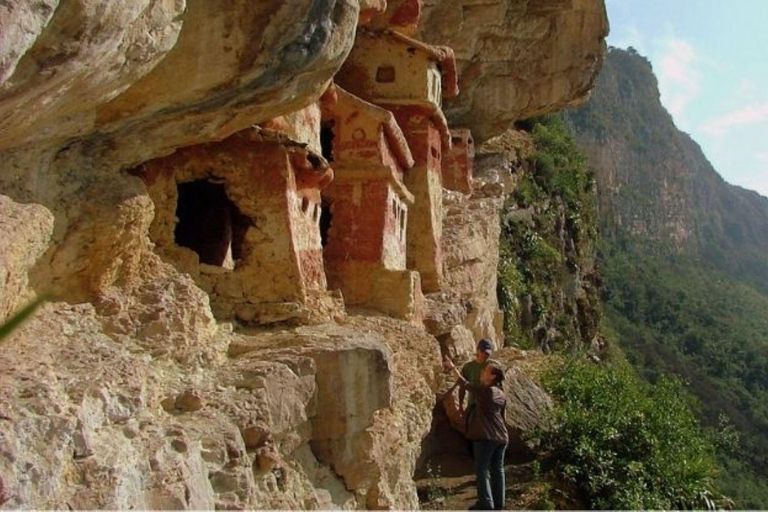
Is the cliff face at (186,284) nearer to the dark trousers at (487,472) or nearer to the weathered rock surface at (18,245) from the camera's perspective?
the weathered rock surface at (18,245)

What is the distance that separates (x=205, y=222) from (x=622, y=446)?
6459 mm

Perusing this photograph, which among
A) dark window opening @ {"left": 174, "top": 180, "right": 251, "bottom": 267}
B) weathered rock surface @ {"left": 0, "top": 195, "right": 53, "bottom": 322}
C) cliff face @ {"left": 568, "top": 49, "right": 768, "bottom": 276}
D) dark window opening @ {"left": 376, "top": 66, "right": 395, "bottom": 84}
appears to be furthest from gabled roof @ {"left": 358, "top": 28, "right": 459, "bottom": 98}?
cliff face @ {"left": 568, "top": 49, "right": 768, "bottom": 276}

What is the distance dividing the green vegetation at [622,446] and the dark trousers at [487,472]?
2.39 meters

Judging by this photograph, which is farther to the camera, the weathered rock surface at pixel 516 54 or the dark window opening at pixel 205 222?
the weathered rock surface at pixel 516 54

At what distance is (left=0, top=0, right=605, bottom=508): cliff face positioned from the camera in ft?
16.4

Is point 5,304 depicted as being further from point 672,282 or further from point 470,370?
point 672,282

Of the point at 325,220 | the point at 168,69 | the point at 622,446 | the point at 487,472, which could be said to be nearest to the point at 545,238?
the point at 622,446

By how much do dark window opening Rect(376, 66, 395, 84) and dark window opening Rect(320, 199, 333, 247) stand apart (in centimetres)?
360

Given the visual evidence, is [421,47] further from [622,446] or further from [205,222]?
[622,446]

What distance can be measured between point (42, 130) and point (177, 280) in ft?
6.45

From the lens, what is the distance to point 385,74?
47.9 ft

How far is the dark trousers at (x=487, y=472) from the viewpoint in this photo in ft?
28.0

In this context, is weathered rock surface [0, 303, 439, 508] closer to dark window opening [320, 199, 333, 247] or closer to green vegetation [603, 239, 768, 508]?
dark window opening [320, 199, 333, 247]

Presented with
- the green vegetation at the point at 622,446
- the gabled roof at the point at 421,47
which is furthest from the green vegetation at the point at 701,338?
the gabled roof at the point at 421,47
